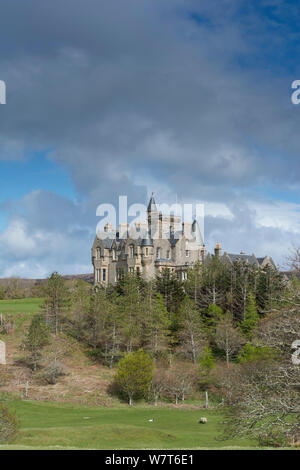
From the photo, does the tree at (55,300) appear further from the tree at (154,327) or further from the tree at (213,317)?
the tree at (213,317)

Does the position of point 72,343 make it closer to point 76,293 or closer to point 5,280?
point 76,293

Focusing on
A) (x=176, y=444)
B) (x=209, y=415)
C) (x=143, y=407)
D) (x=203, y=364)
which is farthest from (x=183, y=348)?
(x=176, y=444)

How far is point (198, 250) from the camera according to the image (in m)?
87.1

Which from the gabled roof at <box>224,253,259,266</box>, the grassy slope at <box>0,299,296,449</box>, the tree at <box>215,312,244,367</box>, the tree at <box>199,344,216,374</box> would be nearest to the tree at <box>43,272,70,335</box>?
the grassy slope at <box>0,299,296,449</box>

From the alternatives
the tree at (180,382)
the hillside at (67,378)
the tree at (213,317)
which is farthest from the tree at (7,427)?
the tree at (213,317)

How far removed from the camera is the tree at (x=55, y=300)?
62594mm

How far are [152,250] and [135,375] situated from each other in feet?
111

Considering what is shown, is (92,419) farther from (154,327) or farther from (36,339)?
(154,327)

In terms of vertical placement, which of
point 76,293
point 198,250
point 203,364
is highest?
point 198,250

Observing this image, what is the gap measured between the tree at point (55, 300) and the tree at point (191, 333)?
15.6 m

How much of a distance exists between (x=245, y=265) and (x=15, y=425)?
4982cm

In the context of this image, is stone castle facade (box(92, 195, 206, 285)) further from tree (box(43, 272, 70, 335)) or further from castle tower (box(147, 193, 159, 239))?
tree (box(43, 272, 70, 335))
